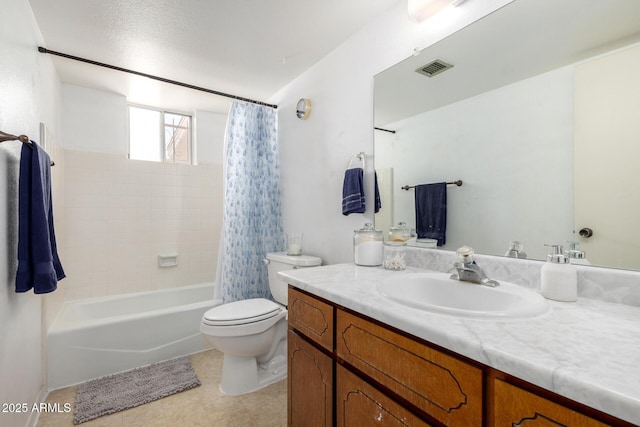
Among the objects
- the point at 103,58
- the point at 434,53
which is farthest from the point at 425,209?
the point at 103,58

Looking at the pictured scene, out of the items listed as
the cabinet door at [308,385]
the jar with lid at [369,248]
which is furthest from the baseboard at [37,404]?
the jar with lid at [369,248]

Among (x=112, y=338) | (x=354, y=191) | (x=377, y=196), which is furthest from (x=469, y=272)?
(x=112, y=338)

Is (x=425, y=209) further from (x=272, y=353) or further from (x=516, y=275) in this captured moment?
(x=272, y=353)

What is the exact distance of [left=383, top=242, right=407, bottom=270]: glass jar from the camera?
4.49 ft

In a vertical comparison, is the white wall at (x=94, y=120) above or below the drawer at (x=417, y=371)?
above

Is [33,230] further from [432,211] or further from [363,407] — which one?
[432,211]

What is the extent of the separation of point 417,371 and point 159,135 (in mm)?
3308

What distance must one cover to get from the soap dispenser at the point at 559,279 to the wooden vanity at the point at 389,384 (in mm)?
481

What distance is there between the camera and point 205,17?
164 cm

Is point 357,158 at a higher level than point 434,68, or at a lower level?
lower

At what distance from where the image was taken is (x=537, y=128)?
103cm

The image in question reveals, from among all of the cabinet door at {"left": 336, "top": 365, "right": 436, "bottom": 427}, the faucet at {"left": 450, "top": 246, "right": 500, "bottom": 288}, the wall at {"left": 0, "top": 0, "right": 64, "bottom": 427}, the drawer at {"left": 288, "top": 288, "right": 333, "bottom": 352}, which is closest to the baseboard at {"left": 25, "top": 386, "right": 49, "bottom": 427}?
the wall at {"left": 0, "top": 0, "right": 64, "bottom": 427}

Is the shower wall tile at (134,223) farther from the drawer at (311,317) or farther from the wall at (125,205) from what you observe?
the drawer at (311,317)

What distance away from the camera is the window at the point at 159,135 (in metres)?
2.96
